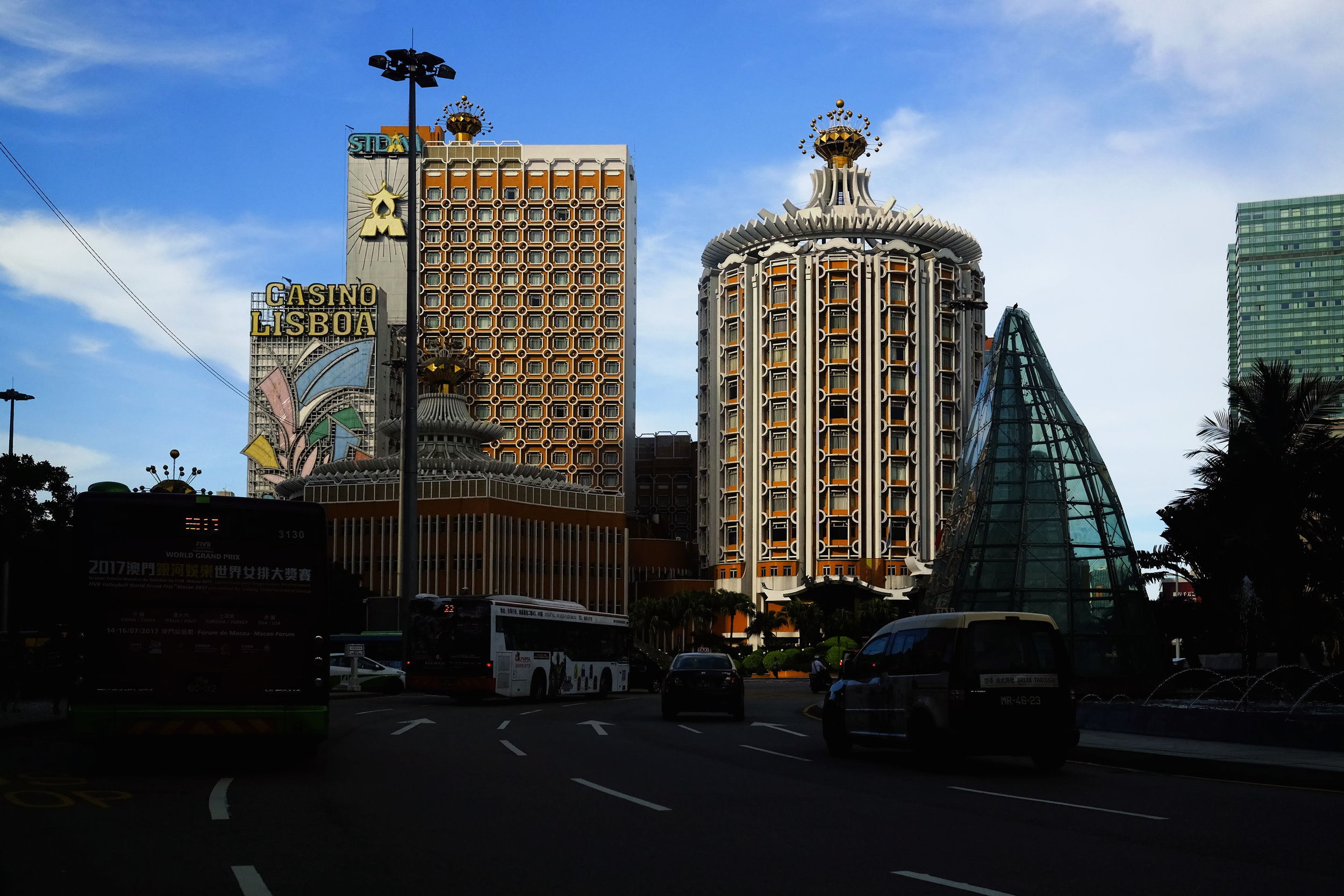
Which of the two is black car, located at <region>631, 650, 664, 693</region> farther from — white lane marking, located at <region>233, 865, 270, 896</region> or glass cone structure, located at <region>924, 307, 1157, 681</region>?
white lane marking, located at <region>233, 865, 270, 896</region>

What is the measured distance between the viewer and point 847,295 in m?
124

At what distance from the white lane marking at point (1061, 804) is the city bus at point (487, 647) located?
25.1 m

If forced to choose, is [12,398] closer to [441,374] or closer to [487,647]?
[487,647]

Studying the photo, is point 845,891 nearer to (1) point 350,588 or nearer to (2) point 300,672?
(2) point 300,672

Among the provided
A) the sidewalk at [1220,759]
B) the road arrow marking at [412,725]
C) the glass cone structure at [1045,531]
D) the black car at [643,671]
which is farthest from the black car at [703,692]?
the black car at [643,671]

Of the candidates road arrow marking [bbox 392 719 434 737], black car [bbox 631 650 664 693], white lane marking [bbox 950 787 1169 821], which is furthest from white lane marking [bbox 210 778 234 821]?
black car [bbox 631 650 664 693]

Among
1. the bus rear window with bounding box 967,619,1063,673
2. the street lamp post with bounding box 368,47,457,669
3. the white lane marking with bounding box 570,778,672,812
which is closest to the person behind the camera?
the white lane marking with bounding box 570,778,672,812

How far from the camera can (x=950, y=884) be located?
355 inches

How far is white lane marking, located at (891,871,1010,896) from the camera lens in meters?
8.70

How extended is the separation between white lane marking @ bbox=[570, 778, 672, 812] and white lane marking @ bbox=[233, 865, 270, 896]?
4493 mm

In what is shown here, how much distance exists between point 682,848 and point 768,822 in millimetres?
1887

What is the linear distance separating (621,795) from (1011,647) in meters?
6.12

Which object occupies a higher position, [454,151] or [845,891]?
[454,151]

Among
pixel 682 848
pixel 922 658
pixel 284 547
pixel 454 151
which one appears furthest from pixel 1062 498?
pixel 454 151
